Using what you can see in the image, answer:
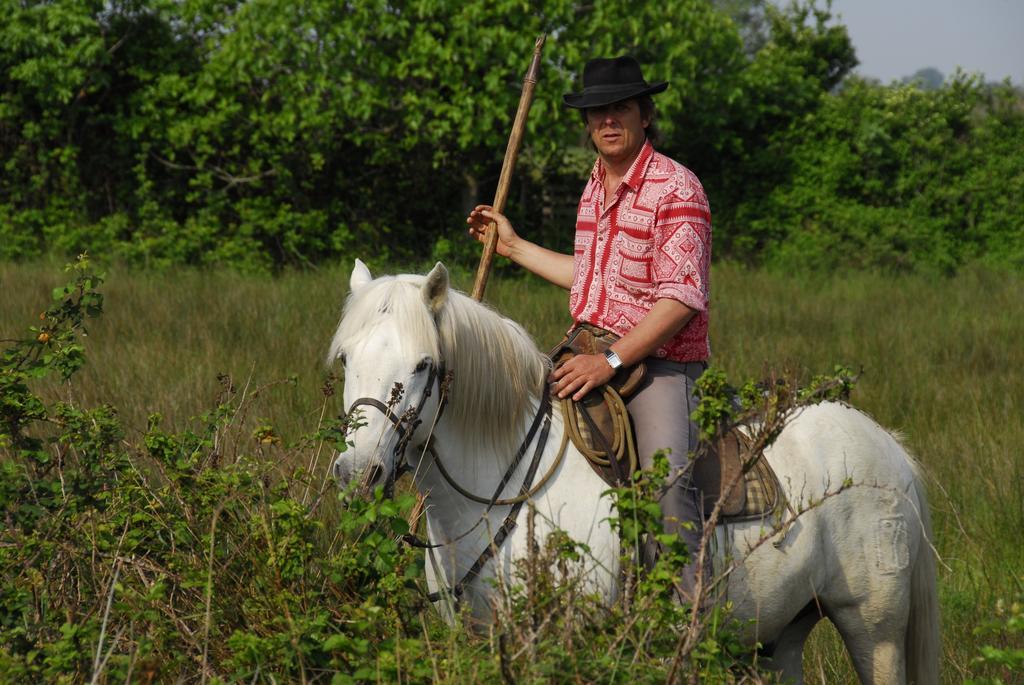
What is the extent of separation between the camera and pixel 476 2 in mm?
14656

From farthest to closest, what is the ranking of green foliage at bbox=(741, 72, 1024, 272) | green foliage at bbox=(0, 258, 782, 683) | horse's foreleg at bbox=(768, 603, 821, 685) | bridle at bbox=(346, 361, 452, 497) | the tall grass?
green foliage at bbox=(741, 72, 1024, 272) < the tall grass < horse's foreleg at bbox=(768, 603, 821, 685) < bridle at bbox=(346, 361, 452, 497) < green foliage at bbox=(0, 258, 782, 683)

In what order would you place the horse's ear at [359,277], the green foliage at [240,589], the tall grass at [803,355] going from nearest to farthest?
the green foliage at [240,589] → the horse's ear at [359,277] → the tall grass at [803,355]

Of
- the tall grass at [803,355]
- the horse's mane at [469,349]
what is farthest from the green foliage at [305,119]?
the horse's mane at [469,349]

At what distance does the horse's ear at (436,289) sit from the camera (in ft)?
10.8

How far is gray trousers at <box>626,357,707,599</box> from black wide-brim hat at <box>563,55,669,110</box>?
0.92 metres

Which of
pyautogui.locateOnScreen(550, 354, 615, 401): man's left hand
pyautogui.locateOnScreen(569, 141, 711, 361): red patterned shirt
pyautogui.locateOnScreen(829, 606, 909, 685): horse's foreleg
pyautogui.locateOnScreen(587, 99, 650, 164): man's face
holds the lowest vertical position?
pyautogui.locateOnScreen(829, 606, 909, 685): horse's foreleg

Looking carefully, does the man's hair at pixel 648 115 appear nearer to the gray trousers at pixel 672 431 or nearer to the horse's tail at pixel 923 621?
the gray trousers at pixel 672 431

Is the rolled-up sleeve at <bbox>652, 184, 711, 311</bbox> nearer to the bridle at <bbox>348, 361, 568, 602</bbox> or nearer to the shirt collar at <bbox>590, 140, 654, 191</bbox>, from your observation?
the shirt collar at <bbox>590, 140, 654, 191</bbox>

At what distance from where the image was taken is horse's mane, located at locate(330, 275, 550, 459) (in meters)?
3.25

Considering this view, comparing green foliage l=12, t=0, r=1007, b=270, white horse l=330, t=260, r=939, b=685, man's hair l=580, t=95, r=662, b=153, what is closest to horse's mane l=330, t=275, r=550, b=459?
white horse l=330, t=260, r=939, b=685

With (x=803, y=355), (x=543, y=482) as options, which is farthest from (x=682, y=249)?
(x=803, y=355)

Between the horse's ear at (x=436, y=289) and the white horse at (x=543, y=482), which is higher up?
the horse's ear at (x=436, y=289)

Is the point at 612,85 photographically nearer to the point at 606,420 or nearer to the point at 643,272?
the point at 643,272

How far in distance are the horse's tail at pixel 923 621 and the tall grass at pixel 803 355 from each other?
0.31 m
